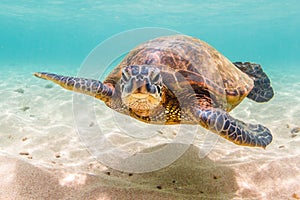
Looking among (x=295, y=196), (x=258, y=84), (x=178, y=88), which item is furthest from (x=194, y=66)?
(x=258, y=84)

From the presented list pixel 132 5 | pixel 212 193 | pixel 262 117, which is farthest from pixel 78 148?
pixel 132 5

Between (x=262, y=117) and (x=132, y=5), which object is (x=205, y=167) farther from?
(x=132, y=5)

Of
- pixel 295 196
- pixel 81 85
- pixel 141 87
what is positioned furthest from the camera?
pixel 81 85

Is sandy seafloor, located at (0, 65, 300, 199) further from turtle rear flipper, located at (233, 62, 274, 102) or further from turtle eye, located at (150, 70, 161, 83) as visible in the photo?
turtle eye, located at (150, 70, 161, 83)

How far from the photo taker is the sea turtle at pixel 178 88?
135 inches

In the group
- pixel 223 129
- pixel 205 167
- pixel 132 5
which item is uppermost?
pixel 132 5

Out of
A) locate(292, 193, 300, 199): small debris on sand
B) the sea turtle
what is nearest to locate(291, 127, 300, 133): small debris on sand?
the sea turtle

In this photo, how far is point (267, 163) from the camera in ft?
14.3

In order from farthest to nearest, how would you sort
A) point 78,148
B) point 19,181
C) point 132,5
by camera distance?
1. point 132,5
2. point 78,148
3. point 19,181

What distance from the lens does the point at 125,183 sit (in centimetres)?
367

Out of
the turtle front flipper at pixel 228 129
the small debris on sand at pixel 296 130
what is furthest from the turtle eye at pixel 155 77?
the small debris on sand at pixel 296 130

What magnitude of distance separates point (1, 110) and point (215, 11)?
47.7 m

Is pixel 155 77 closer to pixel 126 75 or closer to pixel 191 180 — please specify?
pixel 126 75

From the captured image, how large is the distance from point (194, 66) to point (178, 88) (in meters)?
0.72
